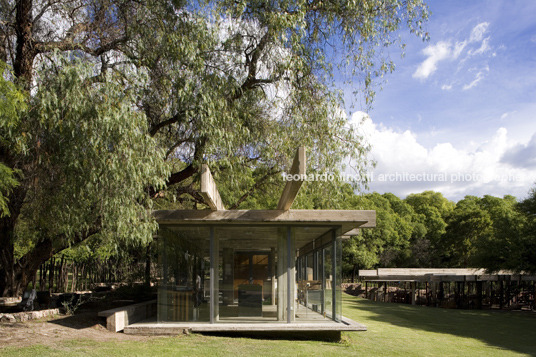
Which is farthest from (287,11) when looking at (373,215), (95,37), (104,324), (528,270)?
(528,270)

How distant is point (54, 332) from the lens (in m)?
9.44

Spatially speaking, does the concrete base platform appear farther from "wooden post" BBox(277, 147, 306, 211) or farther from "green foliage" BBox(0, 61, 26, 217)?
"green foliage" BBox(0, 61, 26, 217)

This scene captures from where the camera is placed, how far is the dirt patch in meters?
8.54

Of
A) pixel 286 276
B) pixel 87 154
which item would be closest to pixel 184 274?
pixel 286 276

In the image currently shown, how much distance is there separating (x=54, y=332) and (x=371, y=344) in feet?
21.4

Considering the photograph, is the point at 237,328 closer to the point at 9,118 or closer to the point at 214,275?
the point at 214,275

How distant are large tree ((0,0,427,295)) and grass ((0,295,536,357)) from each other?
6.78 feet

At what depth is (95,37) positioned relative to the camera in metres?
11.5

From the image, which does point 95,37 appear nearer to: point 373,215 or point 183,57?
point 183,57

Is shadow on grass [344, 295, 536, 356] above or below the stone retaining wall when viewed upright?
below

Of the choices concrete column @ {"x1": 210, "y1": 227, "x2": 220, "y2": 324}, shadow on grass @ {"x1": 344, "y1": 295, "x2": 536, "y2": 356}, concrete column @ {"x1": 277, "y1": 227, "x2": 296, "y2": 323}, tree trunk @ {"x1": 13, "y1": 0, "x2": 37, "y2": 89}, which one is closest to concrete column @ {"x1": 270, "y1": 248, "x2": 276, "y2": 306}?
concrete column @ {"x1": 277, "y1": 227, "x2": 296, "y2": 323}

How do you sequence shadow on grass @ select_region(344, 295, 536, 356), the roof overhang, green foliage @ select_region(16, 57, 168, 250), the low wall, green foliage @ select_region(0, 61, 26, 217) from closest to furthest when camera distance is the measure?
green foliage @ select_region(0, 61, 26, 217) < green foliage @ select_region(16, 57, 168, 250) < the low wall < the roof overhang < shadow on grass @ select_region(344, 295, 536, 356)

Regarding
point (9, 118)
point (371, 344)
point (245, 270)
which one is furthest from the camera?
point (245, 270)

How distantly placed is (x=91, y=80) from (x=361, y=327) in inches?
284
